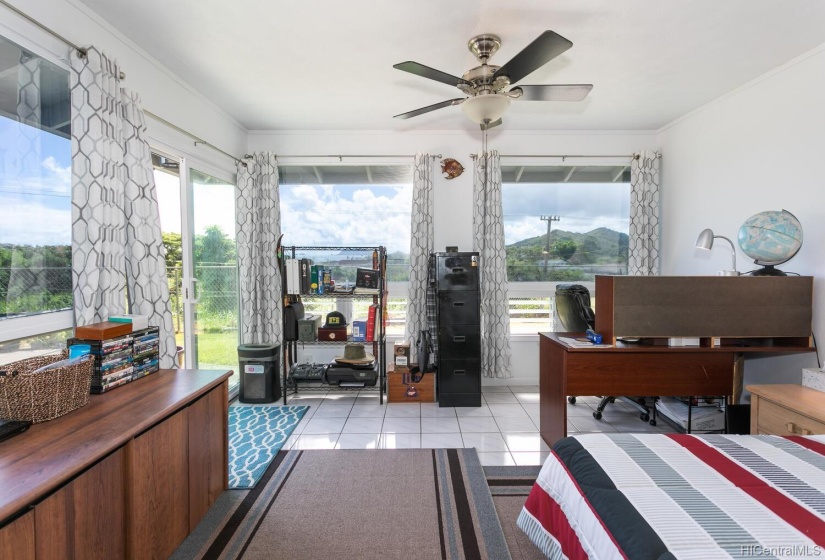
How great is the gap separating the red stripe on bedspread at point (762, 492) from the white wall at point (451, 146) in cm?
278

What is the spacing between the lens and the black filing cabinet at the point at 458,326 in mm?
3501

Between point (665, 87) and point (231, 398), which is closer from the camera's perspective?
point (665, 87)

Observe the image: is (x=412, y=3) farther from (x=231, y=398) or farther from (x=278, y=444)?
(x=231, y=398)

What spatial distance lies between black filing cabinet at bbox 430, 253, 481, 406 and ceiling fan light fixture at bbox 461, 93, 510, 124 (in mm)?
1493

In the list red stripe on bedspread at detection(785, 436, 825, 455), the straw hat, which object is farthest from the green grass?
red stripe on bedspread at detection(785, 436, 825, 455)

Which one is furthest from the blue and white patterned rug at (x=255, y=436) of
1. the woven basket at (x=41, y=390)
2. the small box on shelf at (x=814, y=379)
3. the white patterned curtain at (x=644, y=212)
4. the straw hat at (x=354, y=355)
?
the white patterned curtain at (x=644, y=212)

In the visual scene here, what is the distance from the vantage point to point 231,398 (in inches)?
144

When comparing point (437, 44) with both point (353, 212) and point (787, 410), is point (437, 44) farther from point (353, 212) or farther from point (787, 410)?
point (787, 410)

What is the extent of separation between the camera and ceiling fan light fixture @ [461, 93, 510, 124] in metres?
2.07

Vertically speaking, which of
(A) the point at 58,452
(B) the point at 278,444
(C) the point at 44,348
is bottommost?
(B) the point at 278,444

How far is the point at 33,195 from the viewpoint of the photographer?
5.97 ft

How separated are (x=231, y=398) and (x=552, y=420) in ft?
9.39

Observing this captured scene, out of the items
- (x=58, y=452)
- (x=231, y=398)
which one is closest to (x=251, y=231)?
(x=231, y=398)

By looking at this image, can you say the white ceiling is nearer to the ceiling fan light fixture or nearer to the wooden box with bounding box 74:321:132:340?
the ceiling fan light fixture
